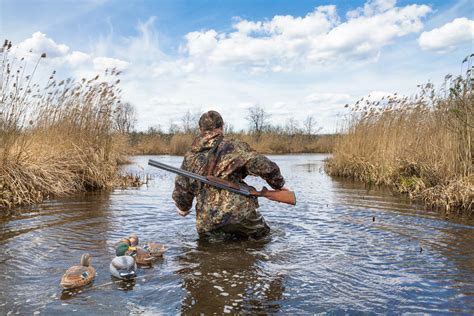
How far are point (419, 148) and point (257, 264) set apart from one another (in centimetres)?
819

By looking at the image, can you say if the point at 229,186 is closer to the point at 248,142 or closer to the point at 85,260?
the point at 85,260

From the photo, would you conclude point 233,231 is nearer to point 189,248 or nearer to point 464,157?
point 189,248

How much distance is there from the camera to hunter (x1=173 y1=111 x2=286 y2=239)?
230 inches

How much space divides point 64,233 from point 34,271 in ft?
6.48

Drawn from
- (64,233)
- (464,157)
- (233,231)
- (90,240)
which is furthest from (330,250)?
(464,157)

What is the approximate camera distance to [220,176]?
5855mm

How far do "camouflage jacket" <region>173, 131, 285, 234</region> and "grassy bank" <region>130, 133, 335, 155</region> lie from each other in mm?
26503

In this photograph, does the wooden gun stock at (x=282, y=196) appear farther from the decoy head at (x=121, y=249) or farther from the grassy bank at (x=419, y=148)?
the grassy bank at (x=419, y=148)

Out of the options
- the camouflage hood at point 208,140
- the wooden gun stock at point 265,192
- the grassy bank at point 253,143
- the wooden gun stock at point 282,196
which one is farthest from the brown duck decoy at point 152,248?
the grassy bank at point 253,143

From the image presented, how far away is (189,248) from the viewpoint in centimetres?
596

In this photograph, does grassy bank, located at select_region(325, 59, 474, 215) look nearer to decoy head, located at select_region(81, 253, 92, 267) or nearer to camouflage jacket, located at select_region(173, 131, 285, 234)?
camouflage jacket, located at select_region(173, 131, 285, 234)

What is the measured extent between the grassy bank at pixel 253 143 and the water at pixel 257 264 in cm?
2486

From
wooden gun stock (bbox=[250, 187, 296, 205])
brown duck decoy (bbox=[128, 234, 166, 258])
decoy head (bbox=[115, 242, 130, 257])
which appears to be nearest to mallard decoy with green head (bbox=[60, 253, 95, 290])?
decoy head (bbox=[115, 242, 130, 257])

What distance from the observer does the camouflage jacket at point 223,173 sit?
229 inches
